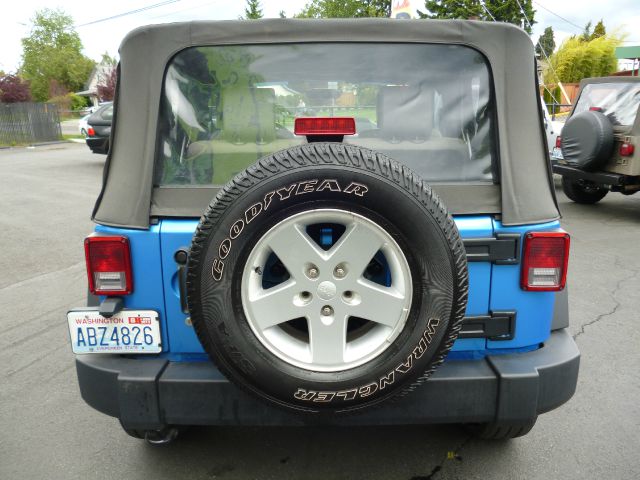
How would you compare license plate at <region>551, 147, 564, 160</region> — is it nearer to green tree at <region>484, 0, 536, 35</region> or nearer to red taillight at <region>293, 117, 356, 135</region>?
red taillight at <region>293, 117, 356, 135</region>

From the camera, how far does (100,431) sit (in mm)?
2945

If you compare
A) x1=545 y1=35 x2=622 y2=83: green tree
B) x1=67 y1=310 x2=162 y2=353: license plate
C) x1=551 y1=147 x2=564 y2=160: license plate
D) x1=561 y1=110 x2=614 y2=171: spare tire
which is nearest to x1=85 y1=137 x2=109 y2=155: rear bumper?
x1=551 y1=147 x2=564 y2=160: license plate

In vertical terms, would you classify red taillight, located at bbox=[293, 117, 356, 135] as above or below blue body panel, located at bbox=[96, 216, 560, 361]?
above

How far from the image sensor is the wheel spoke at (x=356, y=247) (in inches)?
74.7

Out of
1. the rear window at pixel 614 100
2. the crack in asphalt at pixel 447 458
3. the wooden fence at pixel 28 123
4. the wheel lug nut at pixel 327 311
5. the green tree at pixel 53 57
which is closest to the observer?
the wheel lug nut at pixel 327 311

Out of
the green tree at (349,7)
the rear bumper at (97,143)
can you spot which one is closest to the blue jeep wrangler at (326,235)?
the rear bumper at (97,143)

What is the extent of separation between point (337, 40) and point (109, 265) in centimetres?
133

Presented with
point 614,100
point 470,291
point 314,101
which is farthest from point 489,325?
point 614,100

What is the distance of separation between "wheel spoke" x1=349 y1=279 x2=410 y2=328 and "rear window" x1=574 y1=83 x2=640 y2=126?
753cm

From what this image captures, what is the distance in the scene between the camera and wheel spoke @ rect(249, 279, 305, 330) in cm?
195

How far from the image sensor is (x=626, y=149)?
7.79m

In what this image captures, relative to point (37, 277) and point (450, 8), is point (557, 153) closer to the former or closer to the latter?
point (37, 277)

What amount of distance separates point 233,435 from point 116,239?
129 cm

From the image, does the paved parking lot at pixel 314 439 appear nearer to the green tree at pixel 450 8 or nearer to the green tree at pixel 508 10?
the green tree at pixel 450 8
